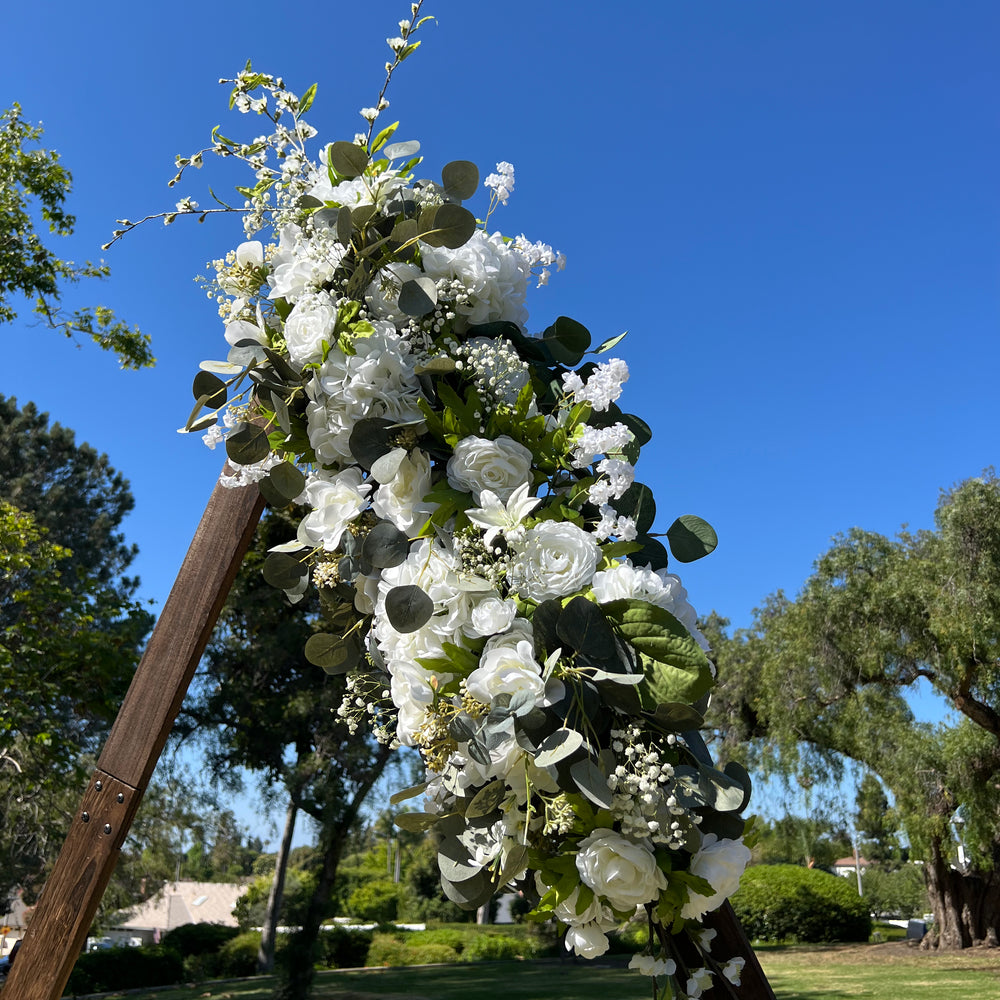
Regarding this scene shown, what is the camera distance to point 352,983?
1213cm

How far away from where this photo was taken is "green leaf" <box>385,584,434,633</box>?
134 centimetres

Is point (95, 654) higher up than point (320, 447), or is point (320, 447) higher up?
point (95, 654)

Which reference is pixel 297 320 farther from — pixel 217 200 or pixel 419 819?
pixel 419 819

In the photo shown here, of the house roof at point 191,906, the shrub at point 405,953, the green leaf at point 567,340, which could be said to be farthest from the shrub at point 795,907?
the house roof at point 191,906

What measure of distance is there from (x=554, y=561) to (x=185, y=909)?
41.6 meters

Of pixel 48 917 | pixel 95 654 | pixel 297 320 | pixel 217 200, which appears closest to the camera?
pixel 297 320

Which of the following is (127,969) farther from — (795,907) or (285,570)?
(285,570)

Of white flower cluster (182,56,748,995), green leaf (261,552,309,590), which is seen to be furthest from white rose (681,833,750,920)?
green leaf (261,552,309,590)

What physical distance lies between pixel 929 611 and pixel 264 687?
31.1 ft

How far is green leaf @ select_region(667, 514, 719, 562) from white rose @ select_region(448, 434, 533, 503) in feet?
0.89

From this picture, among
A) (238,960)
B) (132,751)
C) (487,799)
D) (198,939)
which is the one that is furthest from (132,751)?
(198,939)

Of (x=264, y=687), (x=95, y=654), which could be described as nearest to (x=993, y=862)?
(x=264, y=687)

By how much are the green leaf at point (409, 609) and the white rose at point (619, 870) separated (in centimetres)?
41

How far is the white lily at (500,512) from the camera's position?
1.37 meters
